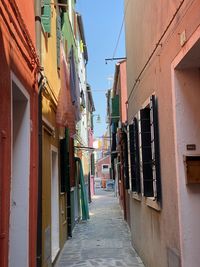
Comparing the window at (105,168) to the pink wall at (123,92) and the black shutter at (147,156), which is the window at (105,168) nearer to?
the pink wall at (123,92)

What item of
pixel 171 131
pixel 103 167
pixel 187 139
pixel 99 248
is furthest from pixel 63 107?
pixel 103 167

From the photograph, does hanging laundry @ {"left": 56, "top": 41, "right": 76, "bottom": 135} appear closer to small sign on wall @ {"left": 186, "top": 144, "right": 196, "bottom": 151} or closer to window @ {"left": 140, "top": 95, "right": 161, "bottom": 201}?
window @ {"left": 140, "top": 95, "right": 161, "bottom": 201}

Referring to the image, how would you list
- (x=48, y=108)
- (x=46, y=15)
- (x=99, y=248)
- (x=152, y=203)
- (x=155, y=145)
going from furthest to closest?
1. (x=99, y=248)
2. (x=48, y=108)
3. (x=46, y=15)
4. (x=152, y=203)
5. (x=155, y=145)

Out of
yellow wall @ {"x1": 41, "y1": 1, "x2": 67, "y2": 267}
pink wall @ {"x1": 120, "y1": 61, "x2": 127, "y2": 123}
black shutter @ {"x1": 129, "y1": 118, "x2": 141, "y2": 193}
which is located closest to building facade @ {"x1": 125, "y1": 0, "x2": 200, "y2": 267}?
black shutter @ {"x1": 129, "y1": 118, "x2": 141, "y2": 193}

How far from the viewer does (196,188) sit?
4.98 metres

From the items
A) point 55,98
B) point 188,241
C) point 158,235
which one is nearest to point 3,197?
point 188,241

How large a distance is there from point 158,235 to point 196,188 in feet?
6.52

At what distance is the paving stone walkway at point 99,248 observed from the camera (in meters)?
9.23

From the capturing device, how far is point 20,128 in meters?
5.88

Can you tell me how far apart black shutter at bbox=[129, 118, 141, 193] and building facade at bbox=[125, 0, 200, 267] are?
30.7 inches

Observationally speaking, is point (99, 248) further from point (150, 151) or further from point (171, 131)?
point (171, 131)

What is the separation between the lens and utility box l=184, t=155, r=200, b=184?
16.2 feet

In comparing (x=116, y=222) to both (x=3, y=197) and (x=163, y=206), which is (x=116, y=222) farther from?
(x=3, y=197)

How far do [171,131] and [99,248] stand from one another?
21.2 feet
